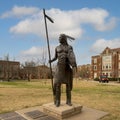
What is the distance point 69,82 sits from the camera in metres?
8.69

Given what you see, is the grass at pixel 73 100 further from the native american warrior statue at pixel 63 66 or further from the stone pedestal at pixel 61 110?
the native american warrior statue at pixel 63 66

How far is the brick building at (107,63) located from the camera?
7400 centimetres

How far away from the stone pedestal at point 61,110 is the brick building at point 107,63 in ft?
214

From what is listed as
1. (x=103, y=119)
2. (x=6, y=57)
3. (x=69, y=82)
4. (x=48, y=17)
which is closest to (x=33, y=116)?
(x=69, y=82)

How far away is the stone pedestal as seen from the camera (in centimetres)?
793

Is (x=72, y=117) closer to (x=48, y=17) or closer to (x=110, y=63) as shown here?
(x=48, y=17)

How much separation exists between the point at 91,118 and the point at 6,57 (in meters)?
58.8

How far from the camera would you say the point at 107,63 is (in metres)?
78.2

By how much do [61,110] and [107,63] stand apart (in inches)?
2834

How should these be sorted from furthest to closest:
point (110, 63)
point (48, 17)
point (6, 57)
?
point (110, 63), point (6, 57), point (48, 17)

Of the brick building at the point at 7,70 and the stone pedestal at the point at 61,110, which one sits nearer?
the stone pedestal at the point at 61,110

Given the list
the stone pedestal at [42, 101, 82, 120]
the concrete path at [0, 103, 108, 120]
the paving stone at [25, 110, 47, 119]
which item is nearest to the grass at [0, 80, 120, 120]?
the concrete path at [0, 103, 108, 120]

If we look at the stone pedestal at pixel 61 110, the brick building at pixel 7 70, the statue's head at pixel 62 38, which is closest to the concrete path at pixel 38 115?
the stone pedestal at pixel 61 110

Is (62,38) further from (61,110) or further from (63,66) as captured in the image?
(61,110)
